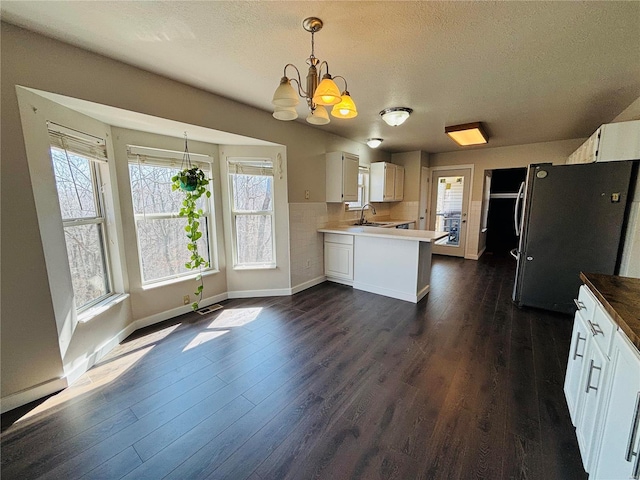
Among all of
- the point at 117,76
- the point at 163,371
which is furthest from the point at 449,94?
the point at 163,371

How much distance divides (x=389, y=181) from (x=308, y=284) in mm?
2804

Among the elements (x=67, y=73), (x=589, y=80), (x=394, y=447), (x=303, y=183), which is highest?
(x=589, y=80)

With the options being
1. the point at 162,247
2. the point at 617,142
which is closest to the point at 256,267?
the point at 162,247

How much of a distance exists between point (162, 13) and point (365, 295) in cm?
345

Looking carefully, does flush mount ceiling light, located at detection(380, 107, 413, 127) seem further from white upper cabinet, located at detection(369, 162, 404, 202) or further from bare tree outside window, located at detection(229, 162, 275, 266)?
white upper cabinet, located at detection(369, 162, 404, 202)

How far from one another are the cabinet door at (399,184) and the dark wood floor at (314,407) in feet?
11.1

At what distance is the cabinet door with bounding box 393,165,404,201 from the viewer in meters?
5.65

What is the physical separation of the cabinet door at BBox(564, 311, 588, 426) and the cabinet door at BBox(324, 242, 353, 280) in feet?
8.80

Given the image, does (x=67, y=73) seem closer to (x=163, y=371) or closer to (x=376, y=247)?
(x=163, y=371)

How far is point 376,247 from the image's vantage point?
375 cm

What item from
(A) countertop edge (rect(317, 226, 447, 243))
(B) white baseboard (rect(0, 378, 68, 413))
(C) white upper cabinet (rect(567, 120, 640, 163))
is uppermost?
(C) white upper cabinet (rect(567, 120, 640, 163))

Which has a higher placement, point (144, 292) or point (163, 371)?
point (144, 292)

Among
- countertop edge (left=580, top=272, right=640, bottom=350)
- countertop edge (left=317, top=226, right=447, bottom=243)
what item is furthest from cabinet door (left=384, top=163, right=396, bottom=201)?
countertop edge (left=580, top=272, right=640, bottom=350)

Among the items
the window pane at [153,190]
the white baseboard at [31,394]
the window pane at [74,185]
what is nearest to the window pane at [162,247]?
the window pane at [153,190]
